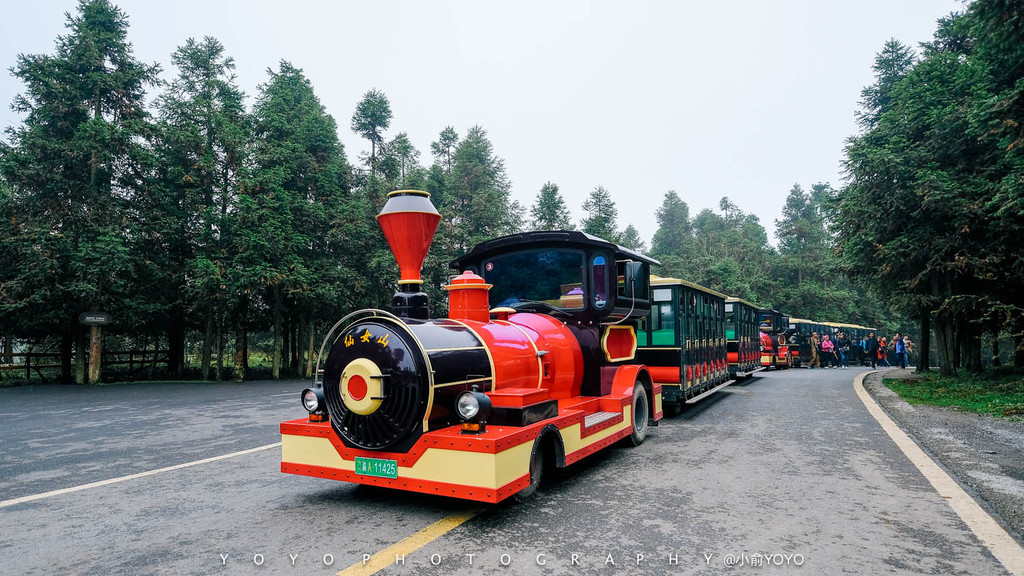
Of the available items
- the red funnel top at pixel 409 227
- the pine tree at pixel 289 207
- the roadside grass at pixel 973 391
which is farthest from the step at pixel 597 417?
the pine tree at pixel 289 207

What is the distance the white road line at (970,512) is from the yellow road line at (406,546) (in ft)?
11.4

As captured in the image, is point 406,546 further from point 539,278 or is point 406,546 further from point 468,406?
point 539,278

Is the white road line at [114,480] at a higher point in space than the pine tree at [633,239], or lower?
lower

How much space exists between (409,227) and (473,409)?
1.79 metres

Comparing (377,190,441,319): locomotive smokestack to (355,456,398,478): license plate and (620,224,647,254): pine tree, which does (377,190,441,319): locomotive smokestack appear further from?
(620,224,647,254): pine tree

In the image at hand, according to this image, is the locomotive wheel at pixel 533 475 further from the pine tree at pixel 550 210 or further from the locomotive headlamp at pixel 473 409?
the pine tree at pixel 550 210

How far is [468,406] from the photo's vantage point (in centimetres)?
418

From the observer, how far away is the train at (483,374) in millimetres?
4168

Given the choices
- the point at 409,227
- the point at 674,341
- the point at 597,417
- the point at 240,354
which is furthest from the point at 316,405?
the point at 240,354

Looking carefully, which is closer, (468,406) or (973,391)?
(468,406)

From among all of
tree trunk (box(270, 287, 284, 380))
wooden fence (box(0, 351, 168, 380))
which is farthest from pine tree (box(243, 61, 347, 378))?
wooden fence (box(0, 351, 168, 380))

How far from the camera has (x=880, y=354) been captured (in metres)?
31.7

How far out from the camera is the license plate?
4.25 meters

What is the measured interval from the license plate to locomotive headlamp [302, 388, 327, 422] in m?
0.62
